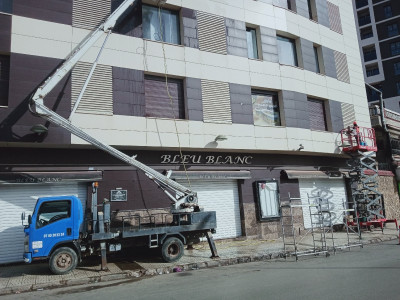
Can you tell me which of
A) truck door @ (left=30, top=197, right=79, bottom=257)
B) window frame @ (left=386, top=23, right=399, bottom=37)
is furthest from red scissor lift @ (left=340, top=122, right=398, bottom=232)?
window frame @ (left=386, top=23, right=399, bottom=37)

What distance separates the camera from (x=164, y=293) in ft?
24.4

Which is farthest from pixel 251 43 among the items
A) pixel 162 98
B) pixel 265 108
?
pixel 162 98

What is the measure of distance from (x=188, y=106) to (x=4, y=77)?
7504 mm

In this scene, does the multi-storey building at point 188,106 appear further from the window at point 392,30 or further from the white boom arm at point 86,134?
the window at point 392,30

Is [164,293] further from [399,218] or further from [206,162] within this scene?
[399,218]

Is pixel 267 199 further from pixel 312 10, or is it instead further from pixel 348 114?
pixel 312 10

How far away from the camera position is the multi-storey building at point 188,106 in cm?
1266

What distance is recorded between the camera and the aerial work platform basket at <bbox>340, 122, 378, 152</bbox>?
765 inches

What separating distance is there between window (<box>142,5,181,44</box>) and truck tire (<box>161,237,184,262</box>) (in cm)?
954

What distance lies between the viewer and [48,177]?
12.5m

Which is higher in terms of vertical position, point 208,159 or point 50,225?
point 208,159

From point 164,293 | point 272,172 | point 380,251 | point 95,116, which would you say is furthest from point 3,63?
point 380,251

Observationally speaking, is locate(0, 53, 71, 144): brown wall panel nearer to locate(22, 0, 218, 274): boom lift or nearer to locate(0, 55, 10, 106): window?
locate(0, 55, 10, 106): window

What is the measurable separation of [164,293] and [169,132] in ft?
27.5
